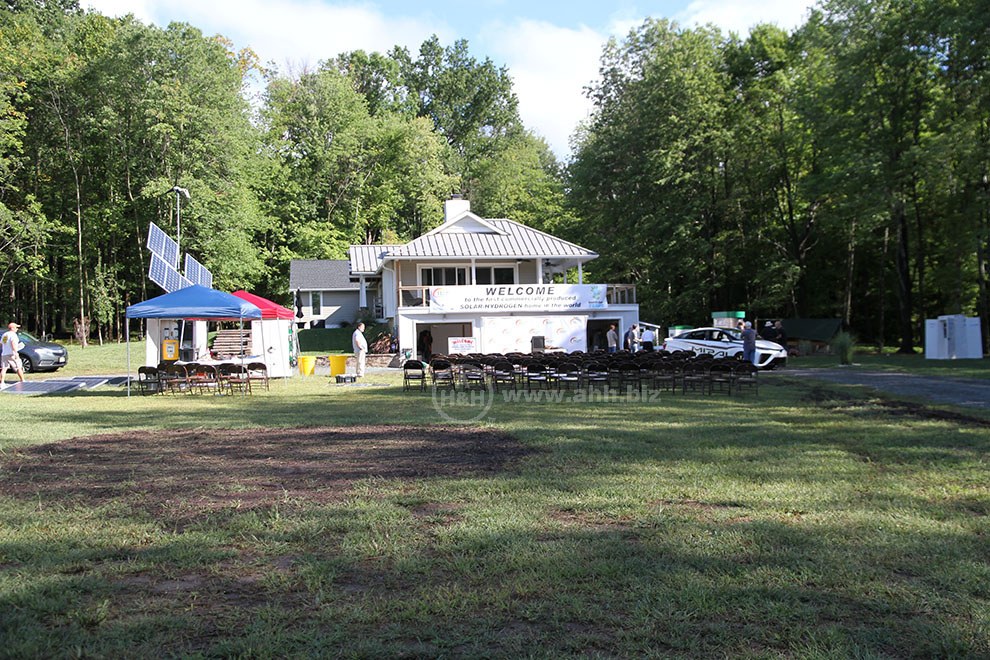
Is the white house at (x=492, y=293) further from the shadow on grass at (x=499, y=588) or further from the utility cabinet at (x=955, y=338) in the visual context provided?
the shadow on grass at (x=499, y=588)

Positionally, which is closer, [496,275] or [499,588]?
[499,588]

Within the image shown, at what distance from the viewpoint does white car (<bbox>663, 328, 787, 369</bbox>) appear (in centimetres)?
2353

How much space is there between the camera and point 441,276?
113ft

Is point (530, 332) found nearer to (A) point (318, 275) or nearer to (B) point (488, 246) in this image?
(B) point (488, 246)

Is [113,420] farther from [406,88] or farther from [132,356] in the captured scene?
[406,88]

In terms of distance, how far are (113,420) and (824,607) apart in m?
11.8

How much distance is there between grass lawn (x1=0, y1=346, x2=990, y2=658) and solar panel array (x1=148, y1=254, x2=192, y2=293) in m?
14.5

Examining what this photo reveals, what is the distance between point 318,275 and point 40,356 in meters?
22.4

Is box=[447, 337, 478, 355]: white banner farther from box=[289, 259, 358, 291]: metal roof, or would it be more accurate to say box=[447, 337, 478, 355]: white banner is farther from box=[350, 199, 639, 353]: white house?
box=[289, 259, 358, 291]: metal roof

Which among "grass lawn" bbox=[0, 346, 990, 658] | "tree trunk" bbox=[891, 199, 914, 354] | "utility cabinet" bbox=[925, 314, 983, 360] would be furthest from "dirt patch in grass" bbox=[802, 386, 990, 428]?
"tree trunk" bbox=[891, 199, 914, 354]

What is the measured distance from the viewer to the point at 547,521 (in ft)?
17.3

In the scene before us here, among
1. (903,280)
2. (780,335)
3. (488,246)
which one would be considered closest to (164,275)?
(488,246)

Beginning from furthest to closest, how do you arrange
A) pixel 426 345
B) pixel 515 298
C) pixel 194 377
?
1. pixel 515 298
2. pixel 426 345
3. pixel 194 377

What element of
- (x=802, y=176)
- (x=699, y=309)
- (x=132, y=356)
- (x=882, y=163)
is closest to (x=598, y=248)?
(x=699, y=309)
